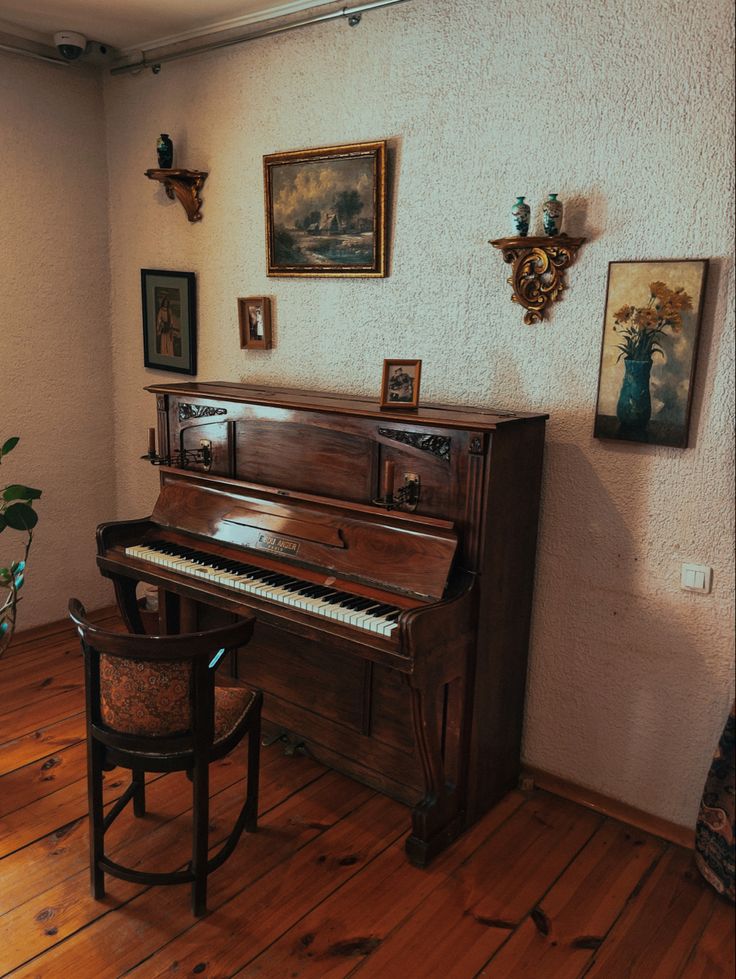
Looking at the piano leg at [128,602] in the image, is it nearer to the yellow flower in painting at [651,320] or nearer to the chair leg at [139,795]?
the chair leg at [139,795]

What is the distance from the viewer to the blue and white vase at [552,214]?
255 cm

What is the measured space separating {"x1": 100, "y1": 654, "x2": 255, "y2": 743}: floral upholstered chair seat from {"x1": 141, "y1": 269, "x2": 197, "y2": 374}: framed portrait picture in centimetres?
210

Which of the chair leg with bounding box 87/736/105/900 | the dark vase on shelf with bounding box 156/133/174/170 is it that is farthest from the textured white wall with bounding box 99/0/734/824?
the chair leg with bounding box 87/736/105/900

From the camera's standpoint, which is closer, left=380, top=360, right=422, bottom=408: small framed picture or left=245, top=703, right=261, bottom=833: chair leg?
left=245, top=703, right=261, bottom=833: chair leg

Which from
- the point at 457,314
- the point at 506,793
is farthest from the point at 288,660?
the point at 457,314

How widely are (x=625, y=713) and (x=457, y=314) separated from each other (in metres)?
1.51

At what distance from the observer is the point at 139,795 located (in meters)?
2.61

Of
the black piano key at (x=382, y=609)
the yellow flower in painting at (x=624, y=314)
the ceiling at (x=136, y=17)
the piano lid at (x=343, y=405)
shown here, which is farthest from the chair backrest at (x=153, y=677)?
the ceiling at (x=136, y=17)

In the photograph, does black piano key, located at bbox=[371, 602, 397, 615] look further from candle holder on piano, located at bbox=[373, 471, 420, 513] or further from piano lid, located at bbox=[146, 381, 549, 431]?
piano lid, located at bbox=[146, 381, 549, 431]

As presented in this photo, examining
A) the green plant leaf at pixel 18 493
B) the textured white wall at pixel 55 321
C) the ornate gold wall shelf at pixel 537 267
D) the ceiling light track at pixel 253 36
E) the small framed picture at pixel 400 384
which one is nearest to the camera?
the ornate gold wall shelf at pixel 537 267

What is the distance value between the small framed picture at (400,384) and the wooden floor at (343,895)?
1.38m

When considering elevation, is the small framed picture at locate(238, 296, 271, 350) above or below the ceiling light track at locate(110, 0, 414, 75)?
below

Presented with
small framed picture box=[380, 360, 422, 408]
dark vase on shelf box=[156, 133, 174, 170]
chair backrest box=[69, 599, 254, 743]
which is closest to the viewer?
chair backrest box=[69, 599, 254, 743]

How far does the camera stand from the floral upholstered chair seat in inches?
81.7
